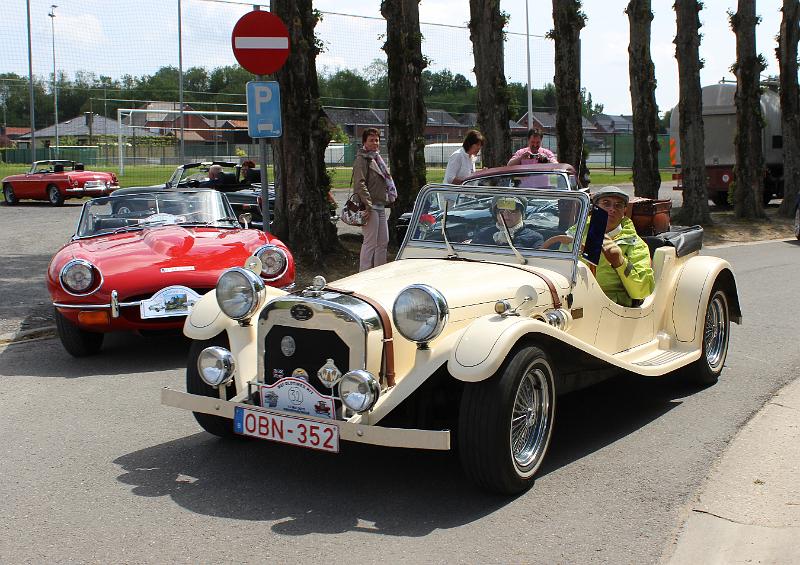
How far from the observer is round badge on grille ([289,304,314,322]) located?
4.99 metres

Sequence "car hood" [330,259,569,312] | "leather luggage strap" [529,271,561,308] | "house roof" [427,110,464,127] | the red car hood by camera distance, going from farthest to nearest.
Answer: "house roof" [427,110,464,127] < the red car hood < "leather luggage strap" [529,271,561,308] < "car hood" [330,259,569,312]

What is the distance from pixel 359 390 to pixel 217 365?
973 mm

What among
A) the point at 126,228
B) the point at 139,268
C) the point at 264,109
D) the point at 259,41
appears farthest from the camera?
the point at 264,109

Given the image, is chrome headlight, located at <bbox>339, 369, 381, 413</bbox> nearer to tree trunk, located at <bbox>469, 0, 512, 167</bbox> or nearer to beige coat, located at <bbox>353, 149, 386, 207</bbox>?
beige coat, located at <bbox>353, 149, 386, 207</bbox>

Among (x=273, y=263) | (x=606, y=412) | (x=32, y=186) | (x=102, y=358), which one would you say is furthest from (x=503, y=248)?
(x=32, y=186)

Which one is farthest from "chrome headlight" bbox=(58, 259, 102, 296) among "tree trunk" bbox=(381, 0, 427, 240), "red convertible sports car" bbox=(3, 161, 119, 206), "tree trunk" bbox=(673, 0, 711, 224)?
"red convertible sports car" bbox=(3, 161, 119, 206)

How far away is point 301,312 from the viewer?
16.4 feet

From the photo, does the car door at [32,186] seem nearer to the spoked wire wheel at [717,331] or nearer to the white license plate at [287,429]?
the spoked wire wheel at [717,331]

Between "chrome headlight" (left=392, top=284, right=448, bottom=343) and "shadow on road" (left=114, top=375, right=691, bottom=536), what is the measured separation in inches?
31.6

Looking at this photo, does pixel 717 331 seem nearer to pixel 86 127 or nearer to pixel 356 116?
pixel 356 116

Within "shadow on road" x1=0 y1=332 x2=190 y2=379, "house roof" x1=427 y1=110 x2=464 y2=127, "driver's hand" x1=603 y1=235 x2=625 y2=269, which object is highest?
"house roof" x1=427 y1=110 x2=464 y2=127

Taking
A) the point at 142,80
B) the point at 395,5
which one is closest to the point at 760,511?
the point at 395,5

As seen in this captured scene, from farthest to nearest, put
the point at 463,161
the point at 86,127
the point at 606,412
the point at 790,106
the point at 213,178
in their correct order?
the point at 86,127
the point at 790,106
the point at 213,178
the point at 463,161
the point at 606,412

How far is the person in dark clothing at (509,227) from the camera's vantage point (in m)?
6.14
